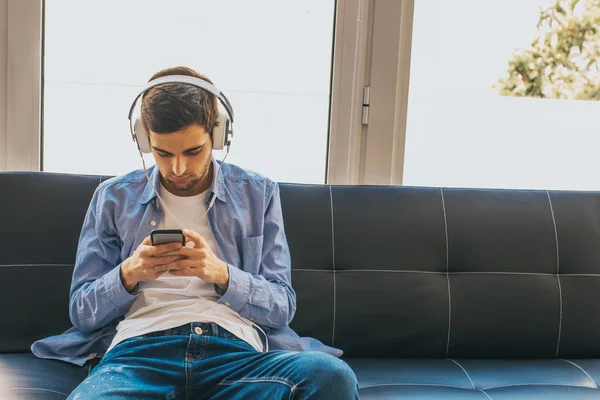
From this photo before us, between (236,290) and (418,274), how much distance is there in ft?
2.33

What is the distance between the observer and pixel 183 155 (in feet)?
4.95

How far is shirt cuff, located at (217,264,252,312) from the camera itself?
1494 mm

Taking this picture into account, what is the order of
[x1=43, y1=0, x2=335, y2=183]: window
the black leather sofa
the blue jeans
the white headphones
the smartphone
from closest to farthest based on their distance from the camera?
the blue jeans, the smartphone, the white headphones, the black leather sofa, [x1=43, y1=0, x2=335, y2=183]: window

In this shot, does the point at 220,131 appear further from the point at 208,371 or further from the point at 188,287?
the point at 208,371

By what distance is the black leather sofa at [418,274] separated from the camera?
5.90 feet

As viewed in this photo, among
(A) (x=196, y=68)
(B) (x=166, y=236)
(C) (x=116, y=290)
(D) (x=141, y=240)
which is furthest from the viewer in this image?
(A) (x=196, y=68)

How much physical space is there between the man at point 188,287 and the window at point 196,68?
622mm

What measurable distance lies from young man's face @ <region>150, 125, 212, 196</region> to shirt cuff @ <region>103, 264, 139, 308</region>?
9.9 inches

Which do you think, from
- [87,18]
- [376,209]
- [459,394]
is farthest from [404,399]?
[87,18]

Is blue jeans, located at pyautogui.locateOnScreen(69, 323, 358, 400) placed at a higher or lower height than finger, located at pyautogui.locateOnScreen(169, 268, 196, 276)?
lower

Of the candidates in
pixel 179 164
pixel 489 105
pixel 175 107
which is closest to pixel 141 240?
pixel 179 164

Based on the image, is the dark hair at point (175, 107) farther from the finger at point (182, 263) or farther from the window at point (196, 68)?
the window at point (196, 68)

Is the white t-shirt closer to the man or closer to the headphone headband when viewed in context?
the man

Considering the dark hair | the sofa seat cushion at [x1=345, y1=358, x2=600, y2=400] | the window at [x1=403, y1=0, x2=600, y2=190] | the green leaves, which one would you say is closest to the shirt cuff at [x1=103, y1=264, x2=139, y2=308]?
the dark hair
